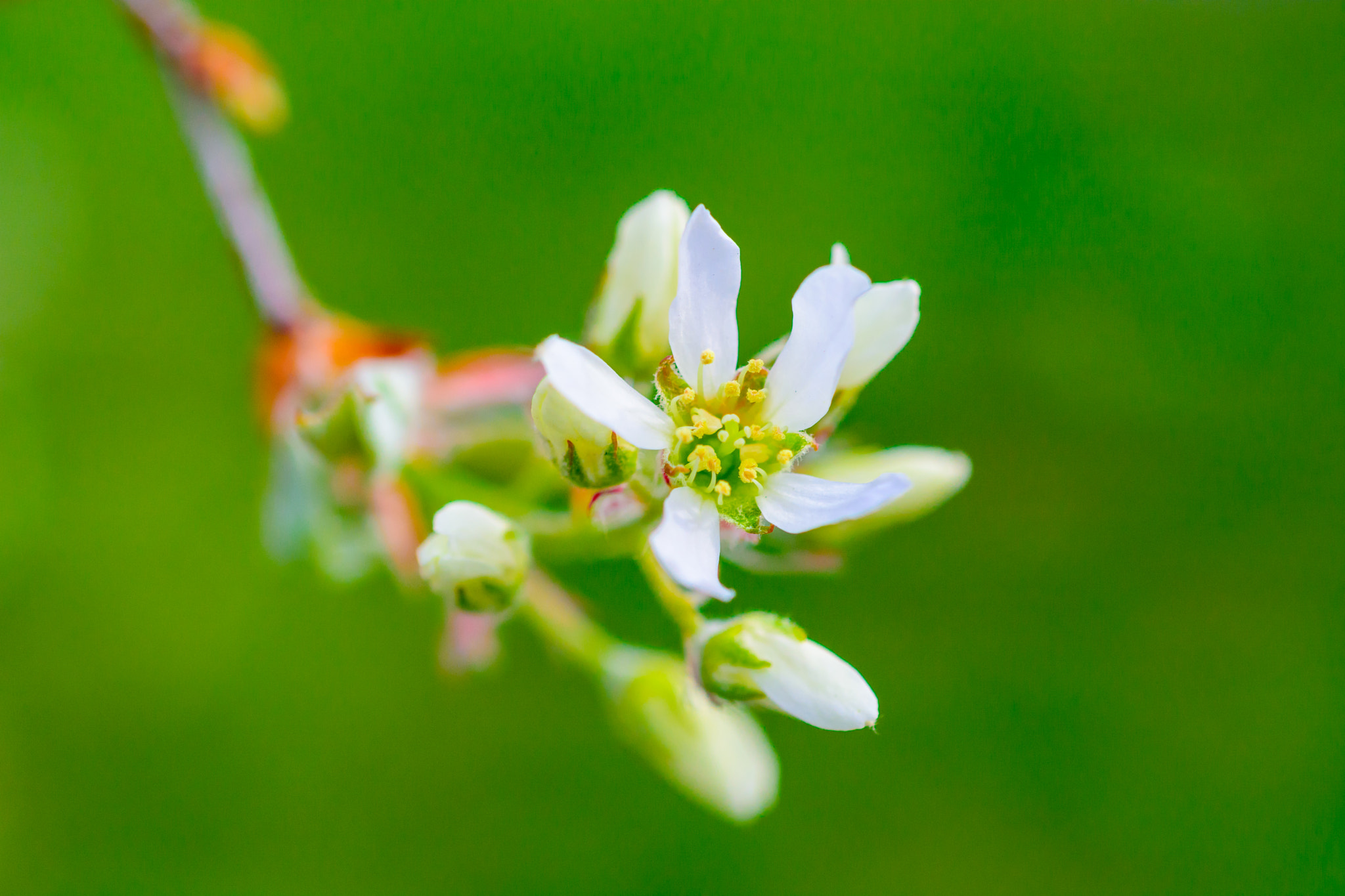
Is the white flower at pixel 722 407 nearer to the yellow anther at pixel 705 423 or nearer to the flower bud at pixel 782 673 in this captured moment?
the yellow anther at pixel 705 423

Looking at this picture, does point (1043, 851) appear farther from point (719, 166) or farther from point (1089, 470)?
point (719, 166)

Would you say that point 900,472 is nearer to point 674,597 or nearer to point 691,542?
point 674,597

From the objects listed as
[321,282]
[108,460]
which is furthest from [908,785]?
[108,460]

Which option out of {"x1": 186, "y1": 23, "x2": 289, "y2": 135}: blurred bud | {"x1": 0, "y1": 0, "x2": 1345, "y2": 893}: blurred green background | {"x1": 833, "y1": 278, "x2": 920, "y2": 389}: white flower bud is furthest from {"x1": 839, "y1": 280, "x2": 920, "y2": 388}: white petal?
{"x1": 0, "y1": 0, "x2": 1345, "y2": 893}: blurred green background

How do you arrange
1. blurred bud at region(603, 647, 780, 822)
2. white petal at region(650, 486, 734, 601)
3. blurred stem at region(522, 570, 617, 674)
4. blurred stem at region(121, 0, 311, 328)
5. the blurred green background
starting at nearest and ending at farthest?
1. white petal at region(650, 486, 734, 601)
2. blurred bud at region(603, 647, 780, 822)
3. blurred stem at region(522, 570, 617, 674)
4. blurred stem at region(121, 0, 311, 328)
5. the blurred green background

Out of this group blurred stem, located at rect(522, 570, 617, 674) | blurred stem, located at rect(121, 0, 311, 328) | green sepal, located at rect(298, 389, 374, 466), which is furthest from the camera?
blurred stem, located at rect(121, 0, 311, 328)

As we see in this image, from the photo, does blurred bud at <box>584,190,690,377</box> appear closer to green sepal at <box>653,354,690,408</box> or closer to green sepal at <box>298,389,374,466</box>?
green sepal at <box>653,354,690,408</box>

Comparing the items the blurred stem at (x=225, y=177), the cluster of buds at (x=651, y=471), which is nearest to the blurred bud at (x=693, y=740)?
the cluster of buds at (x=651, y=471)
